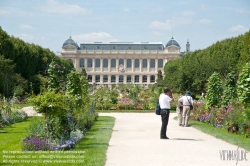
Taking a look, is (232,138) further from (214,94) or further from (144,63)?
(144,63)

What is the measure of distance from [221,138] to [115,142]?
8.93 feet

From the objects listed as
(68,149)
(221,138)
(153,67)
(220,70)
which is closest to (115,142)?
(68,149)

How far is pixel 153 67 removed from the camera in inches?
3671

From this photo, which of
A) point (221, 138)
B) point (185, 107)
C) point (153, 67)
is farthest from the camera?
point (153, 67)

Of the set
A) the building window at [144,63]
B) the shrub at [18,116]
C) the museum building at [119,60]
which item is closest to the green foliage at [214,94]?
the shrub at [18,116]

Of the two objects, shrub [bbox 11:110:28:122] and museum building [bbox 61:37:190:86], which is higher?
museum building [bbox 61:37:190:86]


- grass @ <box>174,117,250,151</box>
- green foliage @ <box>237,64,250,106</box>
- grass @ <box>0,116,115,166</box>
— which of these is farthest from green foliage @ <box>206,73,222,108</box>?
grass @ <box>0,116,115,166</box>

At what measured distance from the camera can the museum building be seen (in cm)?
9219

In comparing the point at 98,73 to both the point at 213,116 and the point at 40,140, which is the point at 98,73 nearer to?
the point at 213,116

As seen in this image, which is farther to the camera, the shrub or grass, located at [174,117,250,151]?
the shrub

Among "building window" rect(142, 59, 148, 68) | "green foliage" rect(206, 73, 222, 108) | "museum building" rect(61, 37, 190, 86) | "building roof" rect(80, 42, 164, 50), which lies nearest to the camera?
"green foliage" rect(206, 73, 222, 108)

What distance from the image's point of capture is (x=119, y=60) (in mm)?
94188

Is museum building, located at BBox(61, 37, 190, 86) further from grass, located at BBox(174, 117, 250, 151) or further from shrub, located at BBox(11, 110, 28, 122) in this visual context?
grass, located at BBox(174, 117, 250, 151)

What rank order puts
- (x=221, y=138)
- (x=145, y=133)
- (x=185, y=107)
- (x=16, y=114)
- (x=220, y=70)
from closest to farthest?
(x=221, y=138), (x=145, y=133), (x=185, y=107), (x=16, y=114), (x=220, y=70)
